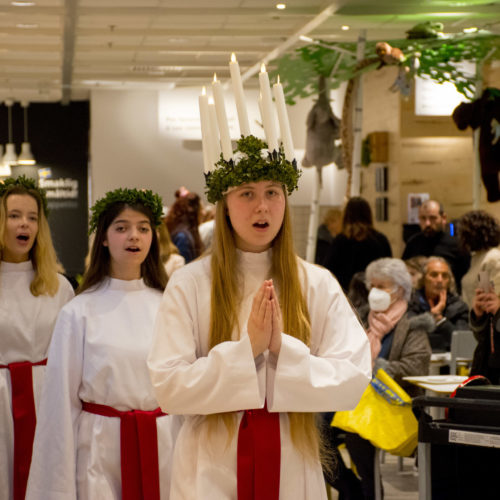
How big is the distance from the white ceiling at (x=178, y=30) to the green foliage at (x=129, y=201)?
5.36 meters

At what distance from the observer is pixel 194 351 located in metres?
2.43

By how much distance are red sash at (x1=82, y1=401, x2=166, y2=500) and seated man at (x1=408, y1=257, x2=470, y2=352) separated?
338 centimetres

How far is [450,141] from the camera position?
40.2 feet

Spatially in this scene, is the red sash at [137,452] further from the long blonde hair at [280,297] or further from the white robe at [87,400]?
the long blonde hair at [280,297]

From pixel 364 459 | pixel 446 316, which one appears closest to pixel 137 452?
pixel 364 459

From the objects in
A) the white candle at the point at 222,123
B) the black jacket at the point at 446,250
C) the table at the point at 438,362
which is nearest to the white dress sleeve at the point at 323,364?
the white candle at the point at 222,123

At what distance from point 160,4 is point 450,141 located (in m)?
5.00

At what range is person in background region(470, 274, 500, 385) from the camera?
14.3ft

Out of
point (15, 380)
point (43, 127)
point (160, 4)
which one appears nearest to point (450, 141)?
point (160, 4)

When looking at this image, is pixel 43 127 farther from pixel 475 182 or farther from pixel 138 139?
pixel 475 182

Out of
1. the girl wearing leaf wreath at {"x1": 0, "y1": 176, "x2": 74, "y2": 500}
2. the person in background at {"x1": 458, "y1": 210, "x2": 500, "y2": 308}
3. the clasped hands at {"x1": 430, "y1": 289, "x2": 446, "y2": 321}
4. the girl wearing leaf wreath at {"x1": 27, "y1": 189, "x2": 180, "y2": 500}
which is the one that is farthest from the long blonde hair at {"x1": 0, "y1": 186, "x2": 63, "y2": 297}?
the person in background at {"x1": 458, "y1": 210, "x2": 500, "y2": 308}

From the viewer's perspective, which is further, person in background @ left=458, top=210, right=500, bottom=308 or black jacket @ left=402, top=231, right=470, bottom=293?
black jacket @ left=402, top=231, right=470, bottom=293

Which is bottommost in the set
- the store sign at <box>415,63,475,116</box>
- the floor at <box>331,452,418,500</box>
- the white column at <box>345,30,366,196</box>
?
the floor at <box>331,452,418,500</box>

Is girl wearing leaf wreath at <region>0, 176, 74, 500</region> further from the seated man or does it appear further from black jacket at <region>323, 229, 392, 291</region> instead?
black jacket at <region>323, 229, 392, 291</region>
